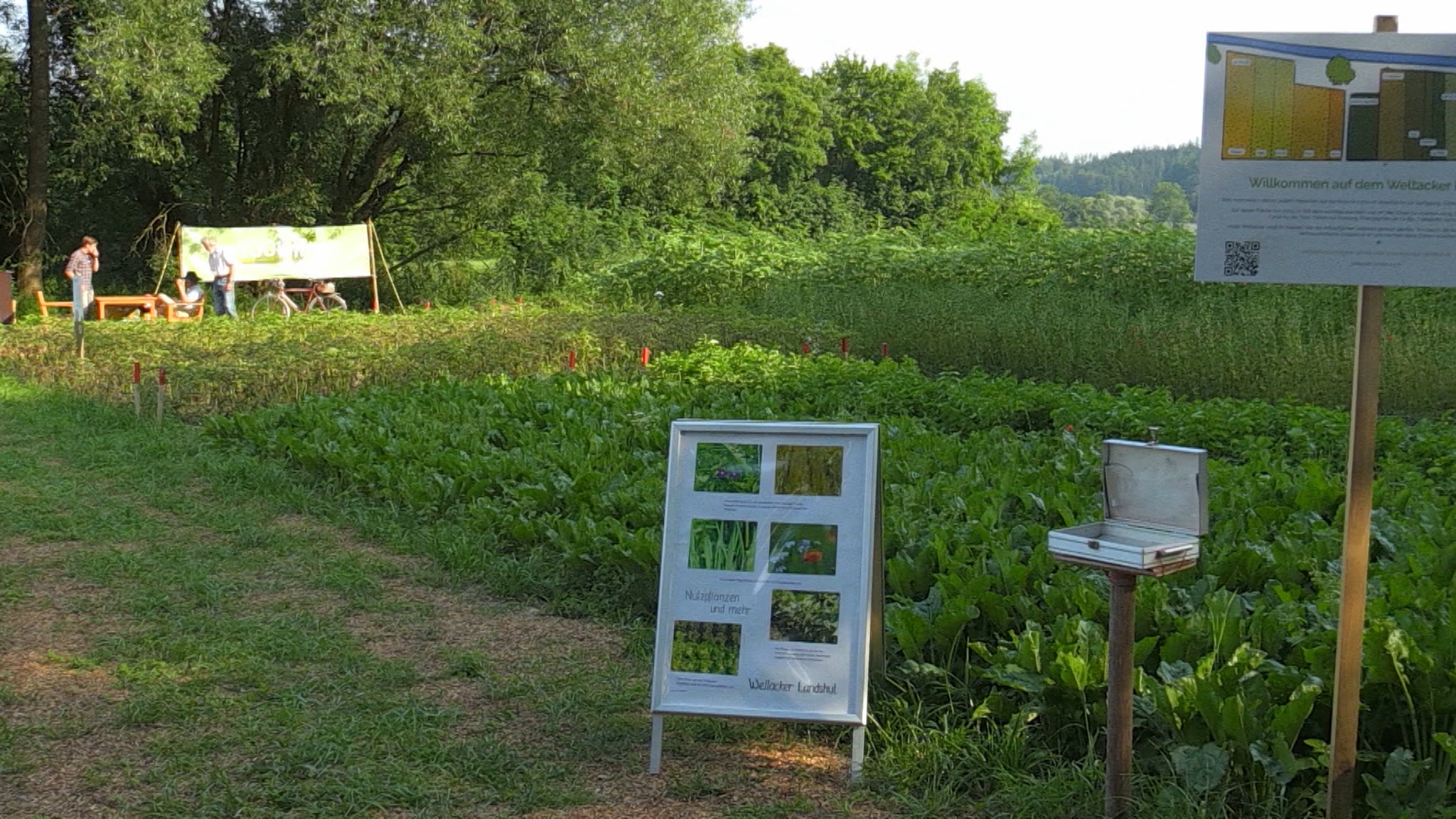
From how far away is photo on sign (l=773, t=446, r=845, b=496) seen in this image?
409 cm

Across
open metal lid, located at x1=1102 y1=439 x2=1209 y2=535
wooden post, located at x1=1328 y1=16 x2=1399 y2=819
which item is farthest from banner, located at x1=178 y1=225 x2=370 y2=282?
wooden post, located at x1=1328 y1=16 x2=1399 y2=819

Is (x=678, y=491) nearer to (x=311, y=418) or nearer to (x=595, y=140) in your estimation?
(x=311, y=418)

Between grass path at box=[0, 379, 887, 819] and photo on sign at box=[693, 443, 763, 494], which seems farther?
photo on sign at box=[693, 443, 763, 494]

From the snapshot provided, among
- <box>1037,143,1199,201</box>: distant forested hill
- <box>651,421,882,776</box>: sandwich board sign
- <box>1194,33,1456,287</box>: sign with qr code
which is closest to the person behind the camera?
<box>1194,33,1456,287</box>: sign with qr code

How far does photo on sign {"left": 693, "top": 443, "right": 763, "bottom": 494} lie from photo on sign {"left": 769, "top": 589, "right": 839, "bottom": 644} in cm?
34

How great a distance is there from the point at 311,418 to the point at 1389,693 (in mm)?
7458


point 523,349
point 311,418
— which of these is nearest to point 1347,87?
point 311,418

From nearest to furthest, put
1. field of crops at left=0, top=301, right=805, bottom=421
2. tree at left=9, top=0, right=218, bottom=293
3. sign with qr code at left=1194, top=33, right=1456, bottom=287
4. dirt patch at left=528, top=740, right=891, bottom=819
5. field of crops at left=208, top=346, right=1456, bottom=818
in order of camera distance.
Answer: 1. sign with qr code at left=1194, top=33, right=1456, bottom=287
2. field of crops at left=208, top=346, right=1456, bottom=818
3. dirt patch at left=528, top=740, right=891, bottom=819
4. field of crops at left=0, top=301, right=805, bottom=421
5. tree at left=9, top=0, right=218, bottom=293

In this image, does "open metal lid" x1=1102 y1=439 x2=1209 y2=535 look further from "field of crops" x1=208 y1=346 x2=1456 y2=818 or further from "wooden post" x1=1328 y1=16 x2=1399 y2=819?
"field of crops" x1=208 y1=346 x2=1456 y2=818

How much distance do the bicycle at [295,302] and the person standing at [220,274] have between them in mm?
394

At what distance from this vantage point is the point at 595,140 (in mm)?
22453

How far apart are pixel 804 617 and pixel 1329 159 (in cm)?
189

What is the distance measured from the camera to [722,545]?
4.14m

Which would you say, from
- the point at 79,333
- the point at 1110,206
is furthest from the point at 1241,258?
the point at 1110,206
